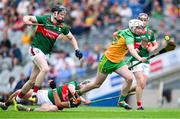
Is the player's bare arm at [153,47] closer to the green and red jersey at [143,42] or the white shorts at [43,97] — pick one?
the green and red jersey at [143,42]

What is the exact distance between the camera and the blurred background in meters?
27.3

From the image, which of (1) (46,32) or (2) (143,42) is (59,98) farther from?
(2) (143,42)

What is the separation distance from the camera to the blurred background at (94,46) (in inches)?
1075

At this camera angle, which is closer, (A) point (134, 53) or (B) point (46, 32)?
(A) point (134, 53)

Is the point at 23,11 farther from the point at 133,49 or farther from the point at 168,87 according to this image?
the point at 133,49

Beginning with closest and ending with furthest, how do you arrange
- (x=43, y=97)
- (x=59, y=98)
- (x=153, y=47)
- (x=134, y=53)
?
(x=59, y=98) → (x=43, y=97) → (x=134, y=53) → (x=153, y=47)

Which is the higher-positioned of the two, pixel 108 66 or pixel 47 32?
pixel 47 32

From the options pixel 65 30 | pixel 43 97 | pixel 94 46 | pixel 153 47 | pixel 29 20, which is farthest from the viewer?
pixel 94 46

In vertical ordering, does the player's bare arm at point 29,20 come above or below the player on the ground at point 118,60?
above

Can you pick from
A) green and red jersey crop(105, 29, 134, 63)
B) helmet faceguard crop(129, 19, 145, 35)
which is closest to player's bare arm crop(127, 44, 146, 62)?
green and red jersey crop(105, 29, 134, 63)

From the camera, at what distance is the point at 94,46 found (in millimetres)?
28000

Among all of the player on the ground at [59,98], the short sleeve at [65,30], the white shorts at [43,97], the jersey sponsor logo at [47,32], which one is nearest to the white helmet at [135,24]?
the short sleeve at [65,30]

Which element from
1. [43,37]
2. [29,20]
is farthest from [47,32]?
[29,20]

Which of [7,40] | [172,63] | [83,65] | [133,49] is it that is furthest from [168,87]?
[133,49]
